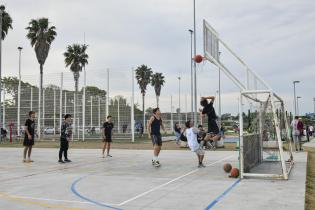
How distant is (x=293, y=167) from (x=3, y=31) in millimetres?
33955

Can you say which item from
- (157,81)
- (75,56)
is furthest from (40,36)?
(157,81)

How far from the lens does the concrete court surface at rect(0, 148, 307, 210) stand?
6.49 meters

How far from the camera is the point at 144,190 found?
25.8ft

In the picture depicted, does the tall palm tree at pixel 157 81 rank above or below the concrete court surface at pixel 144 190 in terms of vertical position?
above

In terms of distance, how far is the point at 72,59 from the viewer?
46.2m

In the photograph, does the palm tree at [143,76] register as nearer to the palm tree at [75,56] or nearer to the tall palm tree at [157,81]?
the tall palm tree at [157,81]

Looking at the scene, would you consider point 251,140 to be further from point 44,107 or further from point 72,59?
point 72,59

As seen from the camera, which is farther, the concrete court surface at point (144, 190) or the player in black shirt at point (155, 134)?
the player in black shirt at point (155, 134)

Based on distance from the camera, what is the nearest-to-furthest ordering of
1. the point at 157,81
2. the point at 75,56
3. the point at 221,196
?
1. the point at 221,196
2. the point at 75,56
3. the point at 157,81

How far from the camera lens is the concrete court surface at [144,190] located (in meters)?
6.49

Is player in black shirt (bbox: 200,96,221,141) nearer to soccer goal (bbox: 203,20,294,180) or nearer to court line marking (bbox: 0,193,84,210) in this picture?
soccer goal (bbox: 203,20,294,180)

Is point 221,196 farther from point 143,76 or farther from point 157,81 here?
point 157,81

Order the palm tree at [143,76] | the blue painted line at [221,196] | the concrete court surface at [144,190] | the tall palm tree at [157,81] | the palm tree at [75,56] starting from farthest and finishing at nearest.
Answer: the tall palm tree at [157,81], the palm tree at [143,76], the palm tree at [75,56], the concrete court surface at [144,190], the blue painted line at [221,196]

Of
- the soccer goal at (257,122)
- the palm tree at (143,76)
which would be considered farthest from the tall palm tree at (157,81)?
the soccer goal at (257,122)
